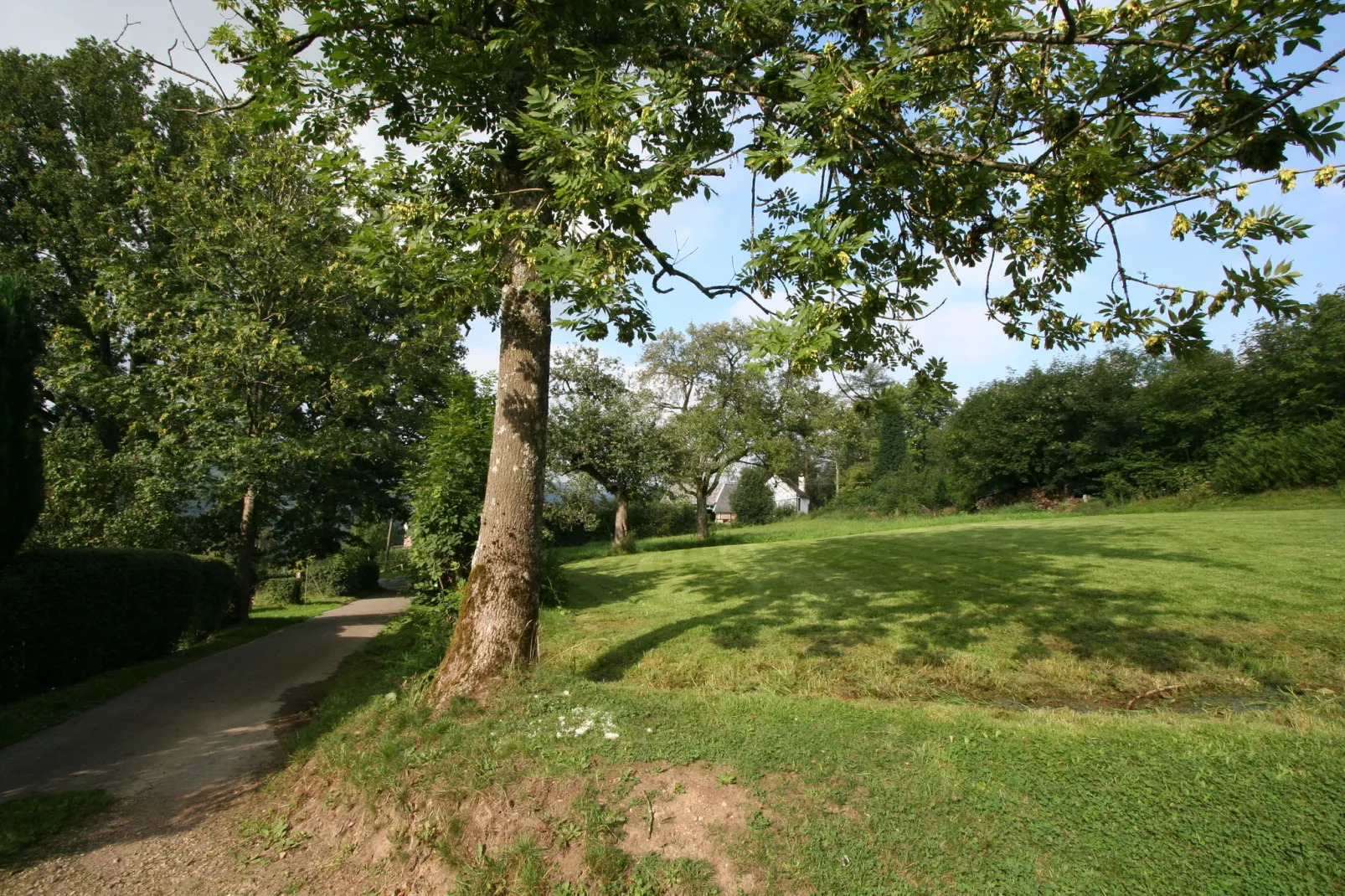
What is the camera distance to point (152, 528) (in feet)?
37.8

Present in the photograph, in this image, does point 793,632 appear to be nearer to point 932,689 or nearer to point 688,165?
point 932,689

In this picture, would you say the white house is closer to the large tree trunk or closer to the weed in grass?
the large tree trunk

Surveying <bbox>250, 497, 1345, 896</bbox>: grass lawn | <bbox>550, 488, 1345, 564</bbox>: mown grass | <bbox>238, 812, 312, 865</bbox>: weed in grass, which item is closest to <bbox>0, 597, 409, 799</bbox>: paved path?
<bbox>250, 497, 1345, 896</bbox>: grass lawn

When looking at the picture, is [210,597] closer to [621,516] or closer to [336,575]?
[621,516]

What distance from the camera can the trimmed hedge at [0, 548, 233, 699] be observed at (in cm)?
692

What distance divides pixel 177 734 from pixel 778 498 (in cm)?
6093

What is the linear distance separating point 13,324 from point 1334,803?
1125 centimetres

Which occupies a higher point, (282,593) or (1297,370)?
(1297,370)

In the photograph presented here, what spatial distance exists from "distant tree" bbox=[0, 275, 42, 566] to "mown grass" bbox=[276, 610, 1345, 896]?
499 cm

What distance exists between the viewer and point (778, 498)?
213ft

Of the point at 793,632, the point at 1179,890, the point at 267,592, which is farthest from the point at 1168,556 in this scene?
the point at 267,592

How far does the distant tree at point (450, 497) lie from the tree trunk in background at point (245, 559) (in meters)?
5.14

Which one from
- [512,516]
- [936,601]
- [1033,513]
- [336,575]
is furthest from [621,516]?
[512,516]

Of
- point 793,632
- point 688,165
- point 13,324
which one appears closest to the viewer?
point 688,165
